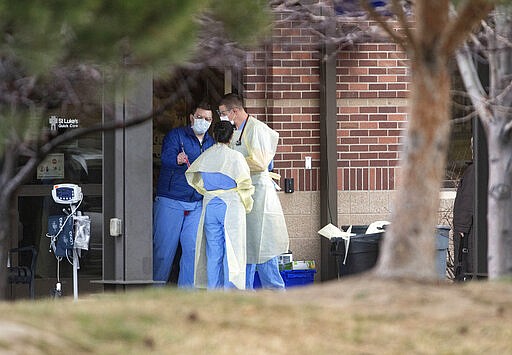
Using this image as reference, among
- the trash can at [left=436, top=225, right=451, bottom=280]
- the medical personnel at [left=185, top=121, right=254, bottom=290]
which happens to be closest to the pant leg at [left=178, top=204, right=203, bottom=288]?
the medical personnel at [left=185, top=121, right=254, bottom=290]

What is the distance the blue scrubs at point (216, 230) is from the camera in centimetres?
1069

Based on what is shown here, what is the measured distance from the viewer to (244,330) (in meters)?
5.03

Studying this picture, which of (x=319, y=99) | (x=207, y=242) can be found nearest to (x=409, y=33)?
(x=207, y=242)

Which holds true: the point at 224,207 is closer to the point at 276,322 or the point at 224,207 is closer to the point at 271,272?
the point at 271,272

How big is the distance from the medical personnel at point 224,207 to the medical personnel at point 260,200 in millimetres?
383

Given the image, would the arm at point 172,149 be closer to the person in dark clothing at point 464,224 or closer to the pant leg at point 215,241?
the pant leg at point 215,241

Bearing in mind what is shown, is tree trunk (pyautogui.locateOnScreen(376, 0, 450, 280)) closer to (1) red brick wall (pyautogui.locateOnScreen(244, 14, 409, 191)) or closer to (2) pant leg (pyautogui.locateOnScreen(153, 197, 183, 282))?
(2) pant leg (pyautogui.locateOnScreen(153, 197, 183, 282))

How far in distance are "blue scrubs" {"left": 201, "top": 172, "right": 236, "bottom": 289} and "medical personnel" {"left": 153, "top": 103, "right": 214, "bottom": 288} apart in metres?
0.57

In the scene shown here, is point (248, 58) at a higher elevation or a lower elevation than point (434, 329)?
higher

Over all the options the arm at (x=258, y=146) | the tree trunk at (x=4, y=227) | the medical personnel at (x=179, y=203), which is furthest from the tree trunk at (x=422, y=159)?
the medical personnel at (x=179, y=203)

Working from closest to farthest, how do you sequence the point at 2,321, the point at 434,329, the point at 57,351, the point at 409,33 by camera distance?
1. the point at 57,351
2. the point at 2,321
3. the point at 434,329
4. the point at 409,33

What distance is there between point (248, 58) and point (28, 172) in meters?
4.47

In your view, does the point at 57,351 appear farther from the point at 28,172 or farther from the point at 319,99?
the point at 319,99

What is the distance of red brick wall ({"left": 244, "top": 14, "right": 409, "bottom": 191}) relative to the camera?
40.8ft
